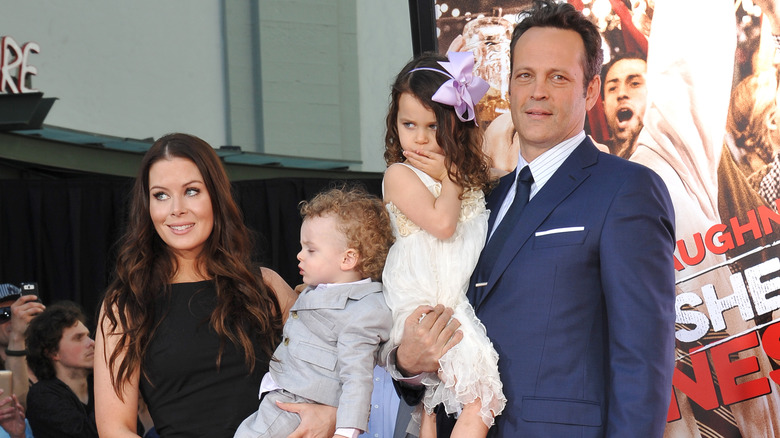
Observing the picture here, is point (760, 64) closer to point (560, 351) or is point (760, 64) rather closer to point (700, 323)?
point (700, 323)

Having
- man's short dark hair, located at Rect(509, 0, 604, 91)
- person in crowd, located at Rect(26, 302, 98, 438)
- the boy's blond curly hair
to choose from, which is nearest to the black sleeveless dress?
the boy's blond curly hair

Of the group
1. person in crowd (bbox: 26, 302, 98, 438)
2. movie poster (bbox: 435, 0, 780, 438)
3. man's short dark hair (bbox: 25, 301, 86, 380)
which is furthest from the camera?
man's short dark hair (bbox: 25, 301, 86, 380)

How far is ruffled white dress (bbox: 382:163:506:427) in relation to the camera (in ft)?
6.54

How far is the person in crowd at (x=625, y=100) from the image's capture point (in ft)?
12.2

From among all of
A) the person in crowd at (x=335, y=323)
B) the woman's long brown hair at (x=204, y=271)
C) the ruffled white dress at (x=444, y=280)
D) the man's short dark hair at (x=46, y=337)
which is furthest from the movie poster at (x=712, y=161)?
the man's short dark hair at (x=46, y=337)

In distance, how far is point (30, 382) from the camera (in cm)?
478

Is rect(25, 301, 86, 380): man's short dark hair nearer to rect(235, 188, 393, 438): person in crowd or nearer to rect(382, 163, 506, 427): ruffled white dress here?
rect(235, 188, 393, 438): person in crowd

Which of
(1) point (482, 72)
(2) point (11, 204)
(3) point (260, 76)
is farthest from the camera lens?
(3) point (260, 76)

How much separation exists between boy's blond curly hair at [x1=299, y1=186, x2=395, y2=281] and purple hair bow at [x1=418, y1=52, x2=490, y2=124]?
14.0 inches

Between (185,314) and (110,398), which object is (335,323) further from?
(110,398)

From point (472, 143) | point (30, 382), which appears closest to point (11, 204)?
point (30, 382)

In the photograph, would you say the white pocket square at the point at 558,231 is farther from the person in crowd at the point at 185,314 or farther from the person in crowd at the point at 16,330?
the person in crowd at the point at 16,330

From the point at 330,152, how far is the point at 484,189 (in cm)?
620

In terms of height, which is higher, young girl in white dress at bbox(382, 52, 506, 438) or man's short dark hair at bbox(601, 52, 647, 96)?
man's short dark hair at bbox(601, 52, 647, 96)
